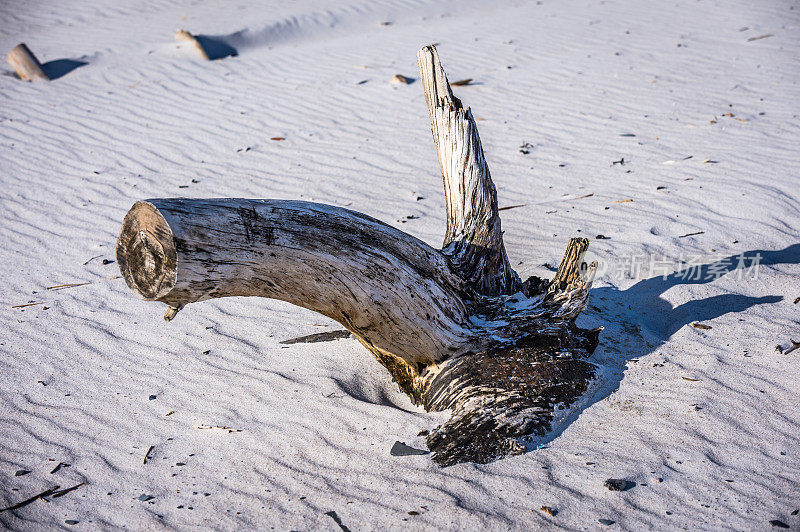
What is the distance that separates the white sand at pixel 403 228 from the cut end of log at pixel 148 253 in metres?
0.98

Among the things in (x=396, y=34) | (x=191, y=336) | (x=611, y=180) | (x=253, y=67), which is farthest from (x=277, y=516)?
(x=396, y=34)

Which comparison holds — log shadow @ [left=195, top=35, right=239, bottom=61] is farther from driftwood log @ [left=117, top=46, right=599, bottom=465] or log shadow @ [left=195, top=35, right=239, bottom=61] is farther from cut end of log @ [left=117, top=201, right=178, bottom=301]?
cut end of log @ [left=117, top=201, right=178, bottom=301]

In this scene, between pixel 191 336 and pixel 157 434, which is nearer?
pixel 157 434

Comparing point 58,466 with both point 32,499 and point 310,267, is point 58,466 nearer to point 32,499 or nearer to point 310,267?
point 32,499

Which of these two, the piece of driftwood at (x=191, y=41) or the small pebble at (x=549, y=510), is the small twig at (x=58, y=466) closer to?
the small pebble at (x=549, y=510)

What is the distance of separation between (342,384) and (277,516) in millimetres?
1006

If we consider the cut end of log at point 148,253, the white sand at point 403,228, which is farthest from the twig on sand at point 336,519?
the cut end of log at point 148,253

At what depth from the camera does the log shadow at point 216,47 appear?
9.72 m

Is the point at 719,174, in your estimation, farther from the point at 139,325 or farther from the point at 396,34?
the point at 396,34

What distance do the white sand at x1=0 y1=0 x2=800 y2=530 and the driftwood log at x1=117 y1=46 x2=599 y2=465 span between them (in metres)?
0.19

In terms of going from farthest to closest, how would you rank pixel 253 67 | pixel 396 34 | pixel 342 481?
pixel 396 34 → pixel 253 67 → pixel 342 481

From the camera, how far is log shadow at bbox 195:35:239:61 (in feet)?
31.9

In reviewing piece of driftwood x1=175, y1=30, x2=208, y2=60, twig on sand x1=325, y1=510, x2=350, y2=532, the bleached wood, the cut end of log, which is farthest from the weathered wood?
piece of driftwood x1=175, y1=30, x2=208, y2=60

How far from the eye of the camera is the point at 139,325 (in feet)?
14.2
